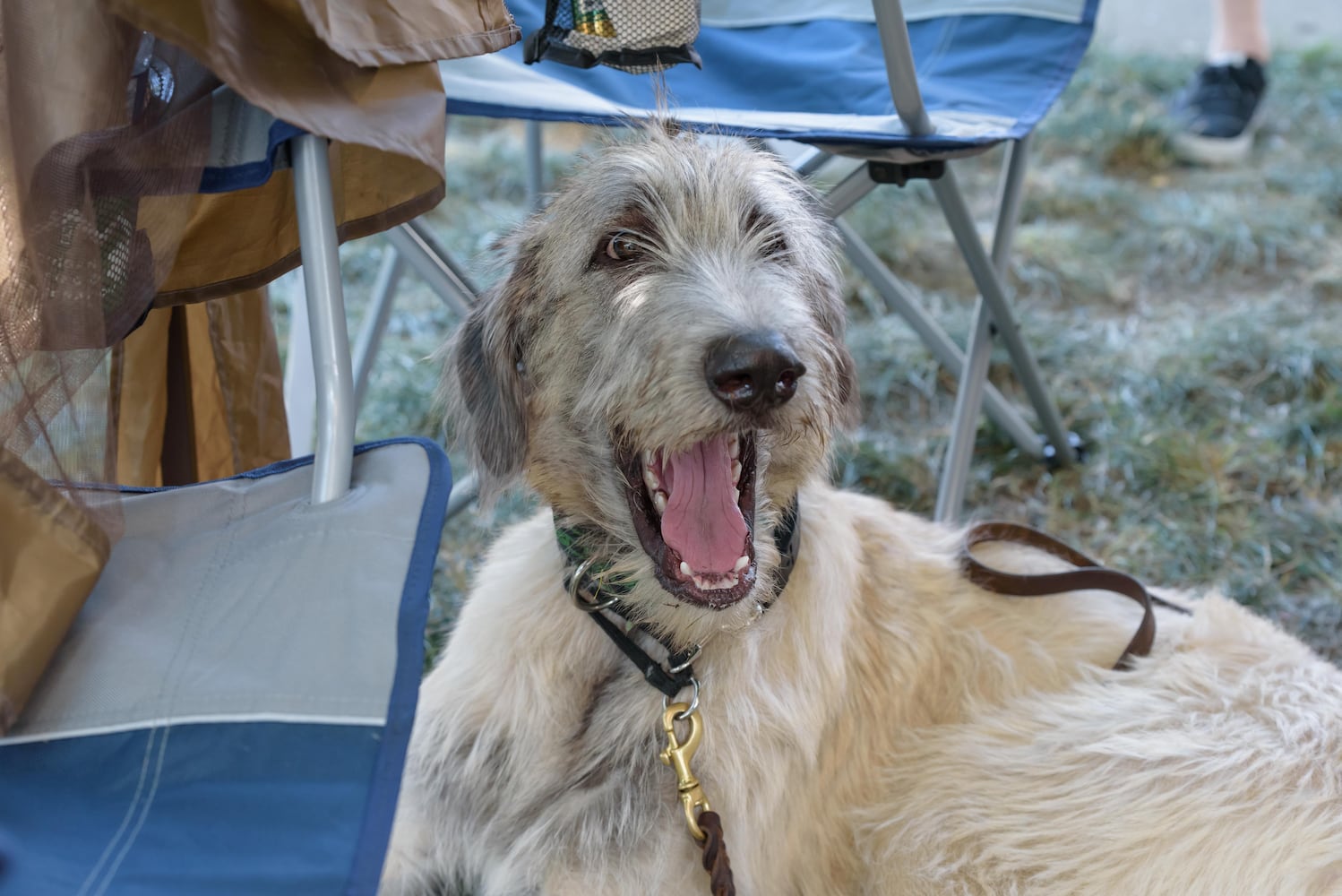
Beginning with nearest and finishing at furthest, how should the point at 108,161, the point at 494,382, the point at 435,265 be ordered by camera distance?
the point at 108,161 → the point at 494,382 → the point at 435,265

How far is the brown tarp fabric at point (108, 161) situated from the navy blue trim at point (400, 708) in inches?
16.7

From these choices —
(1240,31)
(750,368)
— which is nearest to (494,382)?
(750,368)

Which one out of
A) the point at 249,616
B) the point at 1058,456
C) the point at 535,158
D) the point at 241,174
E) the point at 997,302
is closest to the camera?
the point at 249,616

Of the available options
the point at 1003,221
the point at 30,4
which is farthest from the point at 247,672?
the point at 1003,221

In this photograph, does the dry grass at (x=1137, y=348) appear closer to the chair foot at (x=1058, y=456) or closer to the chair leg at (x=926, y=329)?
the chair foot at (x=1058, y=456)

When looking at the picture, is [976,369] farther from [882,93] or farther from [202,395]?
[202,395]

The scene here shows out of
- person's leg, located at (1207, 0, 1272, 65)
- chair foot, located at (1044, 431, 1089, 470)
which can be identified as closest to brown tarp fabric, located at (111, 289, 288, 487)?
chair foot, located at (1044, 431, 1089, 470)

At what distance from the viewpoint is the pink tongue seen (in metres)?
1.94

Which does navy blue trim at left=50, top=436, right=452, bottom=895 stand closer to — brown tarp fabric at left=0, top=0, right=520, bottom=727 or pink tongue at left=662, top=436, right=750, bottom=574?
brown tarp fabric at left=0, top=0, right=520, bottom=727

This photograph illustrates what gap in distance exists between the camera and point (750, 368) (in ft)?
5.86

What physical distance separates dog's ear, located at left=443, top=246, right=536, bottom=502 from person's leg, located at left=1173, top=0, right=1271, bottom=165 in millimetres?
5304

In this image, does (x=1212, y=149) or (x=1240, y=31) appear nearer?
(x=1240, y=31)

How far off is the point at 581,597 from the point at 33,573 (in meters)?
0.90

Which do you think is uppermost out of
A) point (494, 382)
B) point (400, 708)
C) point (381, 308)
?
point (494, 382)
